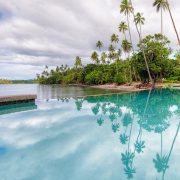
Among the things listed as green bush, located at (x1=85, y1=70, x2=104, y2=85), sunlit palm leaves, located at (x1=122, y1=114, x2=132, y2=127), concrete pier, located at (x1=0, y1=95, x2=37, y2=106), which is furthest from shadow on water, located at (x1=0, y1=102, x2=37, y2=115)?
green bush, located at (x1=85, y1=70, x2=104, y2=85)

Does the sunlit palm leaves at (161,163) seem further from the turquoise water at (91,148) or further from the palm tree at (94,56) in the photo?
the palm tree at (94,56)

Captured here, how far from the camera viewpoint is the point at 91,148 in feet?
34.9

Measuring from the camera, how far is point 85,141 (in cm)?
1179

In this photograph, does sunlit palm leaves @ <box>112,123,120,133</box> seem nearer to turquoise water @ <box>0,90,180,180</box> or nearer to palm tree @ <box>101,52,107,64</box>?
turquoise water @ <box>0,90,180,180</box>

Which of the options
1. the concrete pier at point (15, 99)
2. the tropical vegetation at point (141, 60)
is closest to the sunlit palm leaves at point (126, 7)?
the tropical vegetation at point (141, 60)

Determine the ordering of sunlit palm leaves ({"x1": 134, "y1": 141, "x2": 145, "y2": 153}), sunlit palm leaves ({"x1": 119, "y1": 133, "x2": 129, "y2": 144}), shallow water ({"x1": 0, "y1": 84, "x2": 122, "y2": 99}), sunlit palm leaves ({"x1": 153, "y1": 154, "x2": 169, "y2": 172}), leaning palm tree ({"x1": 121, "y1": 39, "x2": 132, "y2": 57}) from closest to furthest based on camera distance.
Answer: sunlit palm leaves ({"x1": 153, "y1": 154, "x2": 169, "y2": 172}) → sunlit palm leaves ({"x1": 134, "y1": 141, "x2": 145, "y2": 153}) → sunlit palm leaves ({"x1": 119, "y1": 133, "x2": 129, "y2": 144}) → shallow water ({"x1": 0, "y1": 84, "x2": 122, "y2": 99}) → leaning palm tree ({"x1": 121, "y1": 39, "x2": 132, "y2": 57})

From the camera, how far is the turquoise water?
7938 mm

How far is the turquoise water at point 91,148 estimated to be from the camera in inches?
313

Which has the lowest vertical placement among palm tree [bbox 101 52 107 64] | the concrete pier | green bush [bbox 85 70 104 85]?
the concrete pier

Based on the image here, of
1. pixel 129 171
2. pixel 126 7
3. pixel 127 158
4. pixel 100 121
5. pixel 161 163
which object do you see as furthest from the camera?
pixel 126 7

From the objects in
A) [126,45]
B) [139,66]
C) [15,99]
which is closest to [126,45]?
[126,45]

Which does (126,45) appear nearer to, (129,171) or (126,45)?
(126,45)

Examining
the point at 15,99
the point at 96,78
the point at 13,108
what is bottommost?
the point at 13,108

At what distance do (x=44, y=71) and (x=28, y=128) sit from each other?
451 feet
